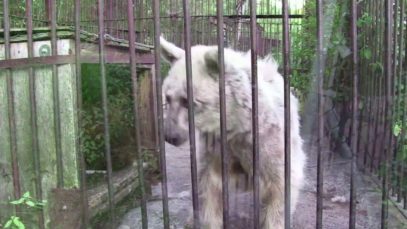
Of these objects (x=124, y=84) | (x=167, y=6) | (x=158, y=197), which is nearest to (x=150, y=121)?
(x=158, y=197)

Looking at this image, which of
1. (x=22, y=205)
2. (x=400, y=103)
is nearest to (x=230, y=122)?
(x=400, y=103)

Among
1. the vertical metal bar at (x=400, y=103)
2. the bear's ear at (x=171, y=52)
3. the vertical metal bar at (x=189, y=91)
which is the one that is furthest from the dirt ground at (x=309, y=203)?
the vertical metal bar at (x=189, y=91)

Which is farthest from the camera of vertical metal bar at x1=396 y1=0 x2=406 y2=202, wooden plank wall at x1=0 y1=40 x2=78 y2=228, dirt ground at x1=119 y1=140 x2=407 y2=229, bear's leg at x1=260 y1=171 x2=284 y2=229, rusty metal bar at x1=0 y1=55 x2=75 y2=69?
dirt ground at x1=119 y1=140 x2=407 y2=229

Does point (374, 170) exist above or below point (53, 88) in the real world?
below

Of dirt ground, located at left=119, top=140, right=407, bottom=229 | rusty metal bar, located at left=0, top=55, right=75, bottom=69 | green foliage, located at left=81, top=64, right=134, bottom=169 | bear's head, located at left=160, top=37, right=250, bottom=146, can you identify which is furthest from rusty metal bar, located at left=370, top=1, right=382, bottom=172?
rusty metal bar, located at left=0, top=55, right=75, bottom=69

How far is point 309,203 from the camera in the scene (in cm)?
389

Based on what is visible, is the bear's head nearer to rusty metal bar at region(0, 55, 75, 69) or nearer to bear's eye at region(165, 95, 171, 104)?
bear's eye at region(165, 95, 171, 104)

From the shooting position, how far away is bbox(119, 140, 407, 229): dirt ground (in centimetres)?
325

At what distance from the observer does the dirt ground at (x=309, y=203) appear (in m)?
3.25

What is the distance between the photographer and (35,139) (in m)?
2.64

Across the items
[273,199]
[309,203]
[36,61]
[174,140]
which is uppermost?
[36,61]

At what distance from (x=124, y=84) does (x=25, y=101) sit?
25.4 inches

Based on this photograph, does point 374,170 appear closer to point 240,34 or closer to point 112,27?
point 240,34

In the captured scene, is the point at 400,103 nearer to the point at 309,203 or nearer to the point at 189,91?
the point at 309,203
